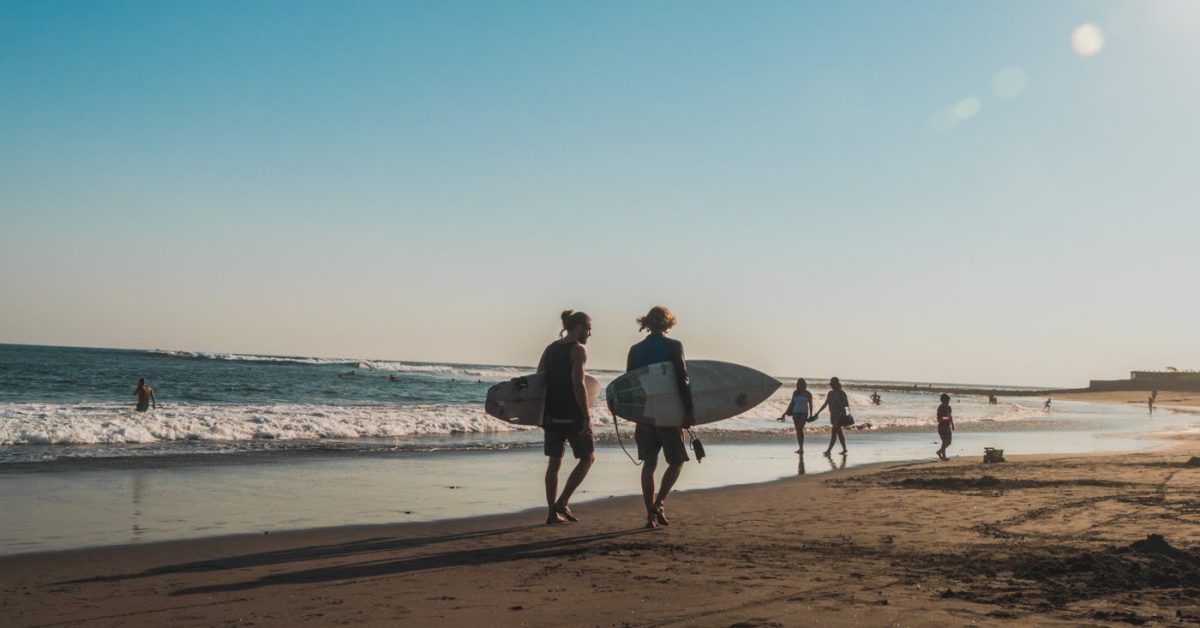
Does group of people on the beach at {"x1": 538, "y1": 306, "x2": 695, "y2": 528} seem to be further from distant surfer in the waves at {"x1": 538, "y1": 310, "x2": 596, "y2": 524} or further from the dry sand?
the dry sand

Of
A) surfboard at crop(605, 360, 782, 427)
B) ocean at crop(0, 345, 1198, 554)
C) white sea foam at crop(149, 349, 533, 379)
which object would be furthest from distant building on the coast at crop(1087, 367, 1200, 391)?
surfboard at crop(605, 360, 782, 427)

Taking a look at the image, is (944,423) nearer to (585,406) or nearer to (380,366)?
(585,406)

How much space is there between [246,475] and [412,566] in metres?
7.55

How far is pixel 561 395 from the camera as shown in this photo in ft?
27.0

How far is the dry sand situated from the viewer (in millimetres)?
4805

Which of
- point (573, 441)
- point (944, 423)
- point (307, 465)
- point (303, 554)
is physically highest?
point (573, 441)

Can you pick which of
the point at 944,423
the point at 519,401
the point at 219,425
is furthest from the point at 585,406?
the point at 219,425

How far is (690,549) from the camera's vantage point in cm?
685

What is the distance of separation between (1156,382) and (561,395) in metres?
135

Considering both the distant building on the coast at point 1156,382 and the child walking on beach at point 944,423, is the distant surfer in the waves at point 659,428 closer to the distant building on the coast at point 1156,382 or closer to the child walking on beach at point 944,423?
the child walking on beach at point 944,423

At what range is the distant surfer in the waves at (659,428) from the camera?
791cm

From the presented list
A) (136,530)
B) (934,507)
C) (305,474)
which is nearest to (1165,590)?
(934,507)

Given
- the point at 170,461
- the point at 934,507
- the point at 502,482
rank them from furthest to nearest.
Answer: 1. the point at 170,461
2. the point at 502,482
3. the point at 934,507

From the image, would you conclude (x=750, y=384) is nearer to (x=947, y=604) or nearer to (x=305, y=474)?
(x=947, y=604)
